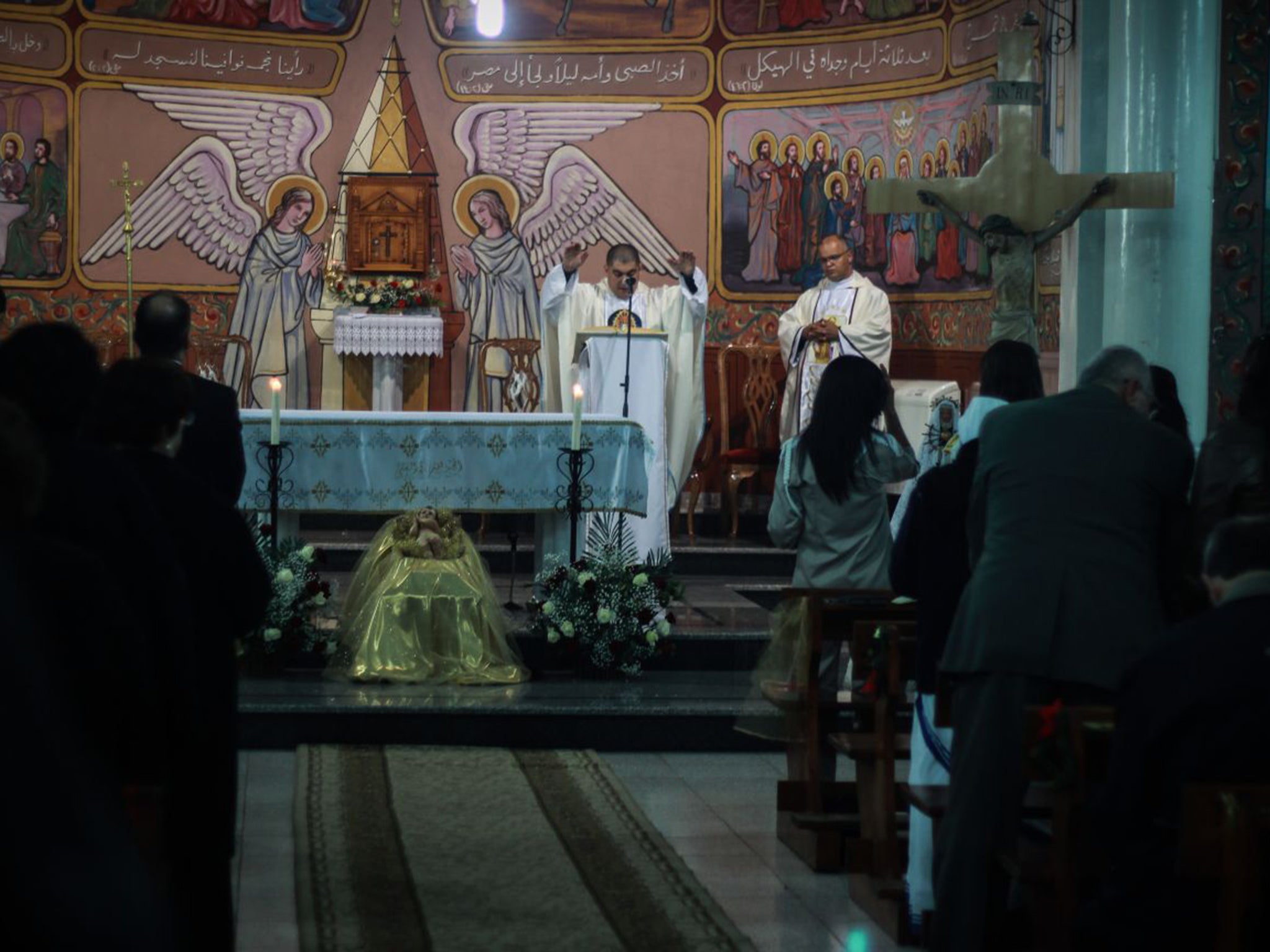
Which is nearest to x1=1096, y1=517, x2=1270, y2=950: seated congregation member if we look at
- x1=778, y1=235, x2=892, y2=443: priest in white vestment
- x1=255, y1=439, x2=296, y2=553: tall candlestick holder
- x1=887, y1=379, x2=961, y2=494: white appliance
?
x1=255, y1=439, x2=296, y2=553: tall candlestick holder

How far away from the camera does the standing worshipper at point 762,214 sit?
13859 millimetres

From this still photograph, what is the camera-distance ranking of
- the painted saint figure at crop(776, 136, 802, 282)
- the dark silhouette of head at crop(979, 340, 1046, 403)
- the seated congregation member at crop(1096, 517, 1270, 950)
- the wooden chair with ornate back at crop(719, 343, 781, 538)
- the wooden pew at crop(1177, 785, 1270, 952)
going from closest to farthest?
the wooden pew at crop(1177, 785, 1270, 952) → the seated congregation member at crop(1096, 517, 1270, 950) → the dark silhouette of head at crop(979, 340, 1046, 403) → the wooden chair with ornate back at crop(719, 343, 781, 538) → the painted saint figure at crop(776, 136, 802, 282)

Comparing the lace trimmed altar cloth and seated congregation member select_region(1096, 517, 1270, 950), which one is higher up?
the lace trimmed altar cloth

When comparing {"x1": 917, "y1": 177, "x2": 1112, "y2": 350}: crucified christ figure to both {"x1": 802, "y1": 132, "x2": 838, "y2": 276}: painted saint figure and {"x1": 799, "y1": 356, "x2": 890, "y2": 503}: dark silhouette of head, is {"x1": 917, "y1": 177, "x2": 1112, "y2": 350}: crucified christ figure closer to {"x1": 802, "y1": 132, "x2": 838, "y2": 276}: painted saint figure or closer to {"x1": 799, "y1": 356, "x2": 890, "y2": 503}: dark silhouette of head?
{"x1": 799, "y1": 356, "x2": 890, "y2": 503}: dark silhouette of head

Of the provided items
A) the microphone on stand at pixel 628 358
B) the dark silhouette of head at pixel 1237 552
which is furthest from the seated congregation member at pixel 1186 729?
the microphone on stand at pixel 628 358

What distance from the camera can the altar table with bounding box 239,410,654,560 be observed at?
893 centimetres

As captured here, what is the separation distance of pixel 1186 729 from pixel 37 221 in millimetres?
11568

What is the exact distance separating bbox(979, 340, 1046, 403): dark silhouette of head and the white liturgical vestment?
23.1 feet

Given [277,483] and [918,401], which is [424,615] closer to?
[277,483]

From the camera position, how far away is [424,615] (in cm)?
820

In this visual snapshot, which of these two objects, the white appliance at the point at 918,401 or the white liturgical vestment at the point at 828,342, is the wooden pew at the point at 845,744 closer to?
the white appliance at the point at 918,401

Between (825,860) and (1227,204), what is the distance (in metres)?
4.23

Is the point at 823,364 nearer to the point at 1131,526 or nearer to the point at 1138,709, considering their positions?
the point at 1131,526

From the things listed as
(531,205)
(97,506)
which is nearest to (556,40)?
(531,205)
